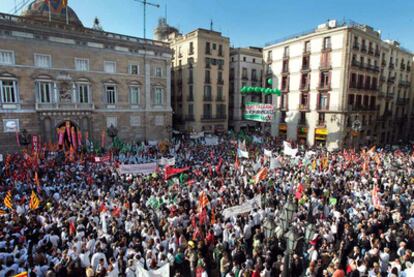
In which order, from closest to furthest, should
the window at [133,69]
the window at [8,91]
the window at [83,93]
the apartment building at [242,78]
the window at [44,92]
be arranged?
the window at [8,91], the window at [44,92], the window at [83,93], the window at [133,69], the apartment building at [242,78]

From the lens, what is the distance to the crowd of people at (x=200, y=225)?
7.32 metres

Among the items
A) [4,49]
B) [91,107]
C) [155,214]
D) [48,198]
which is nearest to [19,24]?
[4,49]

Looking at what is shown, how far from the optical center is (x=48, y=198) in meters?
12.8

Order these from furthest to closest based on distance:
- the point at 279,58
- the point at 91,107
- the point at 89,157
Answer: the point at 279,58, the point at 91,107, the point at 89,157

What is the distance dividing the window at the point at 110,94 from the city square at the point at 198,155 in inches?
4.0

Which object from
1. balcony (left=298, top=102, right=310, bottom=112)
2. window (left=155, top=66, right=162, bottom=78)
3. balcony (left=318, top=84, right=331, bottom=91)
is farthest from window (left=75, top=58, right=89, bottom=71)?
balcony (left=318, top=84, right=331, bottom=91)

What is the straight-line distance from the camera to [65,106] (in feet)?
81.7

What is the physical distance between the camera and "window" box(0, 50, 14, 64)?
21984 millimetres

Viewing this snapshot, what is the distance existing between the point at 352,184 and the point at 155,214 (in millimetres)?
10724

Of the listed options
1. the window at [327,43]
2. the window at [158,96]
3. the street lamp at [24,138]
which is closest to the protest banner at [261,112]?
the window at [327,43]

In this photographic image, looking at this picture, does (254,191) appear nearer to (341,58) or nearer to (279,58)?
(341,58)

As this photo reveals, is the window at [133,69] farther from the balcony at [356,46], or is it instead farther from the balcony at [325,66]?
the balcony at [356,46]

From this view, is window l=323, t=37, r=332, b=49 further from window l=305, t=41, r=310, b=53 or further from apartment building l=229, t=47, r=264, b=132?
apartment building l=229, t=47, r=264, b=132

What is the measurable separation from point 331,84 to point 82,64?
1074 inches
